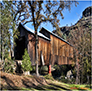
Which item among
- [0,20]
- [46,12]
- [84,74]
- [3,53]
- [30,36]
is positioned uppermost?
[46,12]

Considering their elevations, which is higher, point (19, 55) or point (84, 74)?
point (19, 55)

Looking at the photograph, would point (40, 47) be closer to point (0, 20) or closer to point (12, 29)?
point (12, 29)

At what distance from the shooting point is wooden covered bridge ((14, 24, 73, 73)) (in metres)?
11.8

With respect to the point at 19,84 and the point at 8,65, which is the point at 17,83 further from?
the point at 8,65

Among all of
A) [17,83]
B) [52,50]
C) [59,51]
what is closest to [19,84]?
[17,83]

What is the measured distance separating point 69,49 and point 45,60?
634cm

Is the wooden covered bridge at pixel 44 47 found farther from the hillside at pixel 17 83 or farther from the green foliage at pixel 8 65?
the hillside at pixel 17 83

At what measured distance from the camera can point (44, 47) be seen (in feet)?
43.8

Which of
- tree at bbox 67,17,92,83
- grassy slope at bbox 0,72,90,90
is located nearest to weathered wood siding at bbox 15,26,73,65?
tree at bbox 67,17,92,83

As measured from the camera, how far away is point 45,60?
13344 millimetres

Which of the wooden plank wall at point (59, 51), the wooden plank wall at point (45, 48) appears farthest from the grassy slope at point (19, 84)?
the wooden plank wall at point (59, 51)

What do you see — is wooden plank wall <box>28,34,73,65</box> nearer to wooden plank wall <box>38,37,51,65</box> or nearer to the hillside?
wooden plank wall <box>38,37,51,65</box>

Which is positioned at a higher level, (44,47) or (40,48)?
(44,47)

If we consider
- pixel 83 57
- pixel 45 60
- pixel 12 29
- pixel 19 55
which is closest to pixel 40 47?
pixel 45 60
